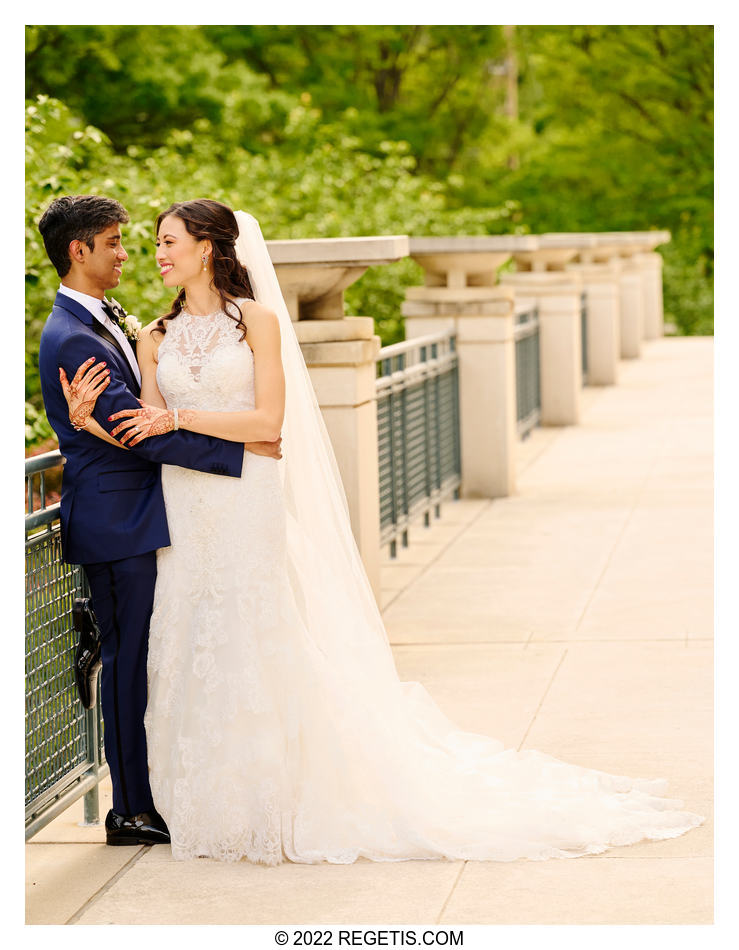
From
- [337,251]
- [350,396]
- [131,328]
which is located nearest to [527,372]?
[350,396]

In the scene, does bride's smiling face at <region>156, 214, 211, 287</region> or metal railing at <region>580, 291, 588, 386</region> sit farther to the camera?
metal railing at <region>580, 291, 588, 386</region>

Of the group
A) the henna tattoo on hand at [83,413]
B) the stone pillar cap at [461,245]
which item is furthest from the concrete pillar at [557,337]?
the henna tattoo on hand at [83,413]

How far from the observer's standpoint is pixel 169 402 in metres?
5.01

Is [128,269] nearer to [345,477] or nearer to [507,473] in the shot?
[507,473]

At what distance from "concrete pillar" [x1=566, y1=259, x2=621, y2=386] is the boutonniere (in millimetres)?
16293

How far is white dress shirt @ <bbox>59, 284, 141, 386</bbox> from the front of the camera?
495cm

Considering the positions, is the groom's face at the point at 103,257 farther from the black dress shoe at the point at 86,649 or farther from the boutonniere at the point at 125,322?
the black dress shoe at the point at 86,649

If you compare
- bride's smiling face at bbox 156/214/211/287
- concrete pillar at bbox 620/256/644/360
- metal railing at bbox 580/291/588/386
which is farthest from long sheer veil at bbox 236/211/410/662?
concrete pillar at bbox 620/256/644/360

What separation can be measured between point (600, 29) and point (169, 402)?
32371mm

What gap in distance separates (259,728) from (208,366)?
3.94ft

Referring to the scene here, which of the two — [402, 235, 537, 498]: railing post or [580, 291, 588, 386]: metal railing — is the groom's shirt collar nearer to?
[402, 235, 537, 498]: railing post

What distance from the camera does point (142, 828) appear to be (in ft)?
16.9

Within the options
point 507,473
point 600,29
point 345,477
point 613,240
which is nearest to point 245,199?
point 613,240

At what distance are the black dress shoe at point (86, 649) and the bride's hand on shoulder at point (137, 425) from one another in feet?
1.89
